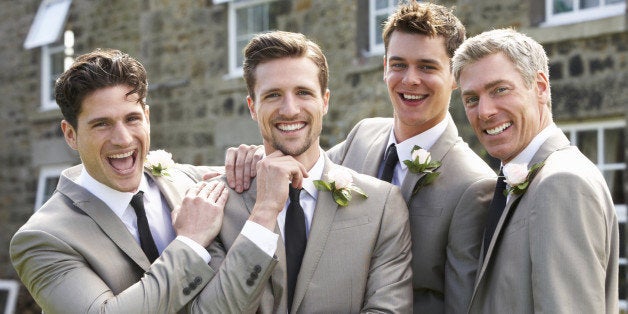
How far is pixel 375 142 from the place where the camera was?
4.34 meters

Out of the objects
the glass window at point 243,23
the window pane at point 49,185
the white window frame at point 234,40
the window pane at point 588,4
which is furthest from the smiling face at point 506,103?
the window pane at point 49,185

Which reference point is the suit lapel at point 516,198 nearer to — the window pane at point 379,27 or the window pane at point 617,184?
the window pane at point 617,184

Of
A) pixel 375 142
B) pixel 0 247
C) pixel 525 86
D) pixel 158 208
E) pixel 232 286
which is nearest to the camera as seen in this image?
pixel 232 286

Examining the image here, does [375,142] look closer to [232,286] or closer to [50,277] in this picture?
[232,286]

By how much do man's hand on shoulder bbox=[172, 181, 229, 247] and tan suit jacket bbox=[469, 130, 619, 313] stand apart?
1.10m

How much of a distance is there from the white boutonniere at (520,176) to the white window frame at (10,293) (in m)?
11.1

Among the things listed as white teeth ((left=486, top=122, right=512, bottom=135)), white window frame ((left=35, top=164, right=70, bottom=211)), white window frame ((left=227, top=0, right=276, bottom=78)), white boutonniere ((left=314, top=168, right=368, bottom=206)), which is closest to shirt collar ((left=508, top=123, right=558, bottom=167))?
white teeth ((left=486, top=122, right=512, bottom=135))

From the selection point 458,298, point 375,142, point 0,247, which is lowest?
point 0,247

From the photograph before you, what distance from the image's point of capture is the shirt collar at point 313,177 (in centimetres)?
355

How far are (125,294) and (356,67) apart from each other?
282 inches

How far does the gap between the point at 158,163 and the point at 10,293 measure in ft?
33.0

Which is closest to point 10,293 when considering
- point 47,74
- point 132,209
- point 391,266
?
point 47,74

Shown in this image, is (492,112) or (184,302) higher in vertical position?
(492,112)

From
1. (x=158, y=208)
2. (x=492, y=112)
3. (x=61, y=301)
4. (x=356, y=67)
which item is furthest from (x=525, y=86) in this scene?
(x=356, y=67)
